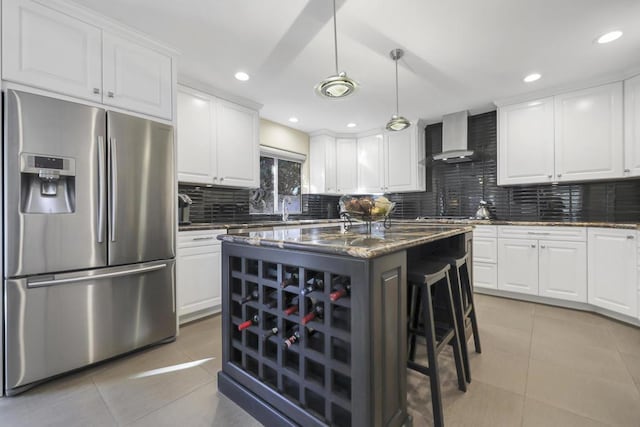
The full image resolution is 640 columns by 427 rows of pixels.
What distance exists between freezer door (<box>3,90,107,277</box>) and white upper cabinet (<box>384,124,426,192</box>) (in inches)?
149

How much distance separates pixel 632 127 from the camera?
8.96ft

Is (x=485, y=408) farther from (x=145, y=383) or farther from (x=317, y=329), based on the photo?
(x=145, y=383)

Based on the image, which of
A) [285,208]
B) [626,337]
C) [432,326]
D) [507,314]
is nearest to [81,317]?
[432,326]

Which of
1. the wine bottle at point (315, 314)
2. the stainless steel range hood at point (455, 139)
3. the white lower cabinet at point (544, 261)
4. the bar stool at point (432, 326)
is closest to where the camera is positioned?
the wine bottle at point (315, 314)

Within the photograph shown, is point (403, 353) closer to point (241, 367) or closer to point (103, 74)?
point (241, 367)

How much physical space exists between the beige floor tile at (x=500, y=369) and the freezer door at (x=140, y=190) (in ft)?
7.90

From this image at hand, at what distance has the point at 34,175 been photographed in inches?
65.4

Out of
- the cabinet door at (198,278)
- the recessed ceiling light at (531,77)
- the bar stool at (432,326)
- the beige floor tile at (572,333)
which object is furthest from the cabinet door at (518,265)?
the cabinet door at (198,278)

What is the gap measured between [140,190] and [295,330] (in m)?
1.59

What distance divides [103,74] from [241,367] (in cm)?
218

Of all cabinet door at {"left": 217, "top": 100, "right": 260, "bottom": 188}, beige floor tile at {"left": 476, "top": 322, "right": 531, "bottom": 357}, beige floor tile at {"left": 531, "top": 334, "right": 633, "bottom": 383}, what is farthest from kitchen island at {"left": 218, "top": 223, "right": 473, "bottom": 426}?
cabinet door at {"left": 217, "top": 100, "right": 260, "bottom": 188}

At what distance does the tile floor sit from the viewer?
1409 millimetres

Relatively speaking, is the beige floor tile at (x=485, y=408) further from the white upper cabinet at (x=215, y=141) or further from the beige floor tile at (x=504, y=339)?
the white upper cabinet at (x=215, y=141)

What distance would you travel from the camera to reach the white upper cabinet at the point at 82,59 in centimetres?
163
